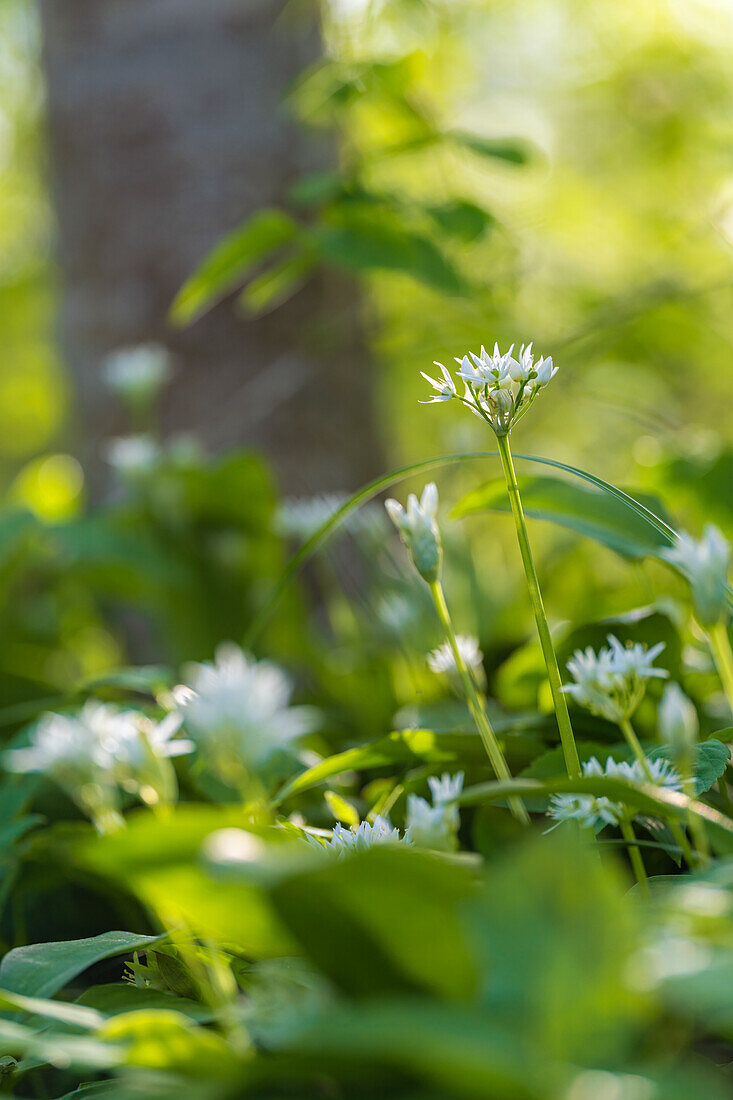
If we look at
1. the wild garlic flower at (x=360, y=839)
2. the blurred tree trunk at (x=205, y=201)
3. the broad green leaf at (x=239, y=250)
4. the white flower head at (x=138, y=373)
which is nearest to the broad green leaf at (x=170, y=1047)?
the wild garlic flower at (x=360, y=839)

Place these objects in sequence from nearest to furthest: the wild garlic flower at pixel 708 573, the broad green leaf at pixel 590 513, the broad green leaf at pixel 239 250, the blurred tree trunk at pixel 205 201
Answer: the wild garlic flower at pixel 708 573
the broad green leaf at pixel 590 513
the broad green leaf at pixel 239 250
the blurred tree trunk at pixel 205 201

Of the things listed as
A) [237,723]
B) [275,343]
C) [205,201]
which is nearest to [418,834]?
[237,723]

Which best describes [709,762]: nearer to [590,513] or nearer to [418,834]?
[418,834]

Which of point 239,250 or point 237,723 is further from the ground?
point 239,250

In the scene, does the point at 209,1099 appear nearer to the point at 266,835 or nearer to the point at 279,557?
the point at 266,835

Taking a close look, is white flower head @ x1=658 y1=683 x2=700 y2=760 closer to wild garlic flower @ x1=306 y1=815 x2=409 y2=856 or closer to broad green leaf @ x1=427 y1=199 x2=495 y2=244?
wild garlic flower @ x1=306 y1=815 x2=409 y2=856

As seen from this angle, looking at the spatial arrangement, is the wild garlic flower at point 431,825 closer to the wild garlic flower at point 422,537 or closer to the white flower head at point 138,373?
the wild garlic flower at point 422,537

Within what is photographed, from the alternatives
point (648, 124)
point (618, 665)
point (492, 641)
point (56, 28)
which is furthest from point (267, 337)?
point (648, 124)
